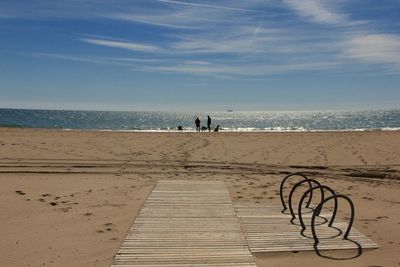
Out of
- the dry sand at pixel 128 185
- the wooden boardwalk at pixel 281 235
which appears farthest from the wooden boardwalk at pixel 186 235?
the dry sand at pixel 128 185

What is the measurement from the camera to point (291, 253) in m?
6.53

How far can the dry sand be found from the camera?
6.66 meters

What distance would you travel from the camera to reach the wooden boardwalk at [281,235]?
6.74m

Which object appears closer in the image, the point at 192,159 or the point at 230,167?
the point at 230,167

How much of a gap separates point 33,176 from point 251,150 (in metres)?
11.5

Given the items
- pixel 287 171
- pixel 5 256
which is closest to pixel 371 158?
pixel 287 171

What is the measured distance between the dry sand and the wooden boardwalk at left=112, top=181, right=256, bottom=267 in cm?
34

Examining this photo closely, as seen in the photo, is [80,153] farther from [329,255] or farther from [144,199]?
[329,255]

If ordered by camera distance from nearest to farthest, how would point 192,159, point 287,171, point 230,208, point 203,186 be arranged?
point 230,208
point 203,186
point 287,171
point 192,159

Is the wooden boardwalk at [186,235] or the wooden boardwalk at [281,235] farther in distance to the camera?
the wooden boardwalk at [281,235]

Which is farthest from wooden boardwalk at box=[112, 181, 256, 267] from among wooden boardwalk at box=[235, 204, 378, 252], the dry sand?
the dry sand

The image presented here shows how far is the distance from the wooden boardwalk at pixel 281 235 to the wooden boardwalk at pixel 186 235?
21 centimetres

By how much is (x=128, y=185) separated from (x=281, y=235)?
5922 millimetres

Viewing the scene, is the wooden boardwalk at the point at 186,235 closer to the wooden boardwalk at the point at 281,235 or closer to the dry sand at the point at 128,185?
the wooden boardwalk at the point at 281,235
